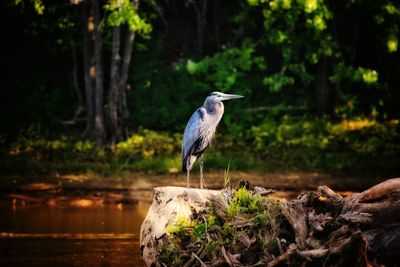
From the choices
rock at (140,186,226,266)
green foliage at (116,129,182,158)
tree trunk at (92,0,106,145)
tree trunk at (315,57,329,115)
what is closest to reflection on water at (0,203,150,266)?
rock at (140,186,226,266)

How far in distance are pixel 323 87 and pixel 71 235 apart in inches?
416

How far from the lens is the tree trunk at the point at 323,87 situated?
2025 cm

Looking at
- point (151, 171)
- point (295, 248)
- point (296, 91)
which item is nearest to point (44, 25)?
point (151, 171)

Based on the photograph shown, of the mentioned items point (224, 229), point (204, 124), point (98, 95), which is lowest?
point (224, 229)

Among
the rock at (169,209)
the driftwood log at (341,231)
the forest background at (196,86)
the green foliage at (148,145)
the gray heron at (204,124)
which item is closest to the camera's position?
the driftwood log at (341,231)

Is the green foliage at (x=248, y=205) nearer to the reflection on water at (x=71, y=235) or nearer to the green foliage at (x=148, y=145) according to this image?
the reflection on water at (x=71, y=235)

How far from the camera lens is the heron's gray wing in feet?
31.8

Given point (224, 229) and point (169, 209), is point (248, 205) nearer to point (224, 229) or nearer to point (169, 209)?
point (224, 229)

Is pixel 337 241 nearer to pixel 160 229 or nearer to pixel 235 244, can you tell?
pixel 235 244

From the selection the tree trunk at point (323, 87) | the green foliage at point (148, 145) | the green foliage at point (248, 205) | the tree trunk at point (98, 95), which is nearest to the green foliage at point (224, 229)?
the green foliage at point (248, 205)

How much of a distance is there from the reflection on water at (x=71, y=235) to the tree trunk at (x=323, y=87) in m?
7.59

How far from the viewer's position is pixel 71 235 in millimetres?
11344

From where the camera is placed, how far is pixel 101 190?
14.8 meters

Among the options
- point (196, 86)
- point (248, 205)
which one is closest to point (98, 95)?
point (196, 86)
